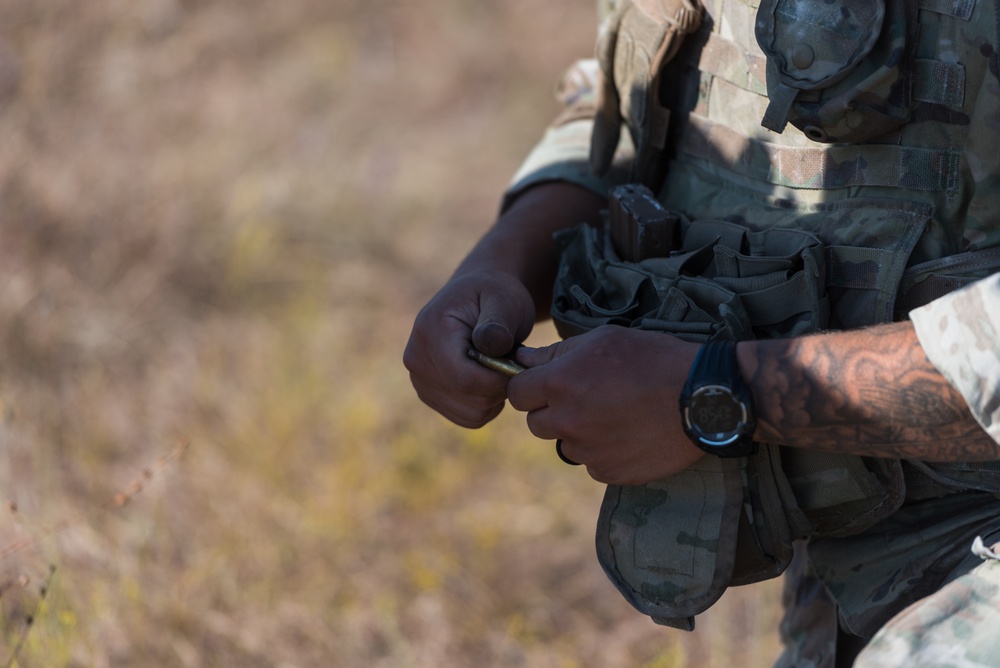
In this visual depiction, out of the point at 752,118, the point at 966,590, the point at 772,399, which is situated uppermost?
the point at 752,118

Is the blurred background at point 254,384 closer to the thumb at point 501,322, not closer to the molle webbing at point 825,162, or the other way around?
the thumb at point 501,322

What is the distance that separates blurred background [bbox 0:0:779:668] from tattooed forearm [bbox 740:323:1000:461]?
1.14 metres

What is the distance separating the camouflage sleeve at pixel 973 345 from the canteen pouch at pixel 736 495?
246 mm

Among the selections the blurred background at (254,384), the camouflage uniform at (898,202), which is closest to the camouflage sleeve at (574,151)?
the camouflage uniform at (898,202)

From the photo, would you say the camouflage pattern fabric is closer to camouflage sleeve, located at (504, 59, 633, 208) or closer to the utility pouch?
the utility pouch

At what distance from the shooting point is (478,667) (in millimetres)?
2559

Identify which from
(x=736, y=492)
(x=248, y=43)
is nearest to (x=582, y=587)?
(x=736, y=492)

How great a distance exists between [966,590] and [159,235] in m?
3.58

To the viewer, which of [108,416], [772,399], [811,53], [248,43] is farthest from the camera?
[248,43]

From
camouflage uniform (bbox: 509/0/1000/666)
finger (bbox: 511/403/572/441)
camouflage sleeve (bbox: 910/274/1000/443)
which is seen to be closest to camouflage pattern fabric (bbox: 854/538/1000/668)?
camouflage uniform (bbox: 509/0/1000/666)

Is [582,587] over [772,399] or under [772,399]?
under

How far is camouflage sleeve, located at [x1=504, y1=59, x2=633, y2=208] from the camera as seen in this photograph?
6.01 ft

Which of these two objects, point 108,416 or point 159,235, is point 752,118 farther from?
point 159,235

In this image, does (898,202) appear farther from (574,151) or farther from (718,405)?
(574,151)
